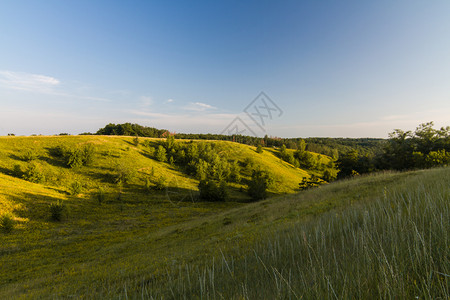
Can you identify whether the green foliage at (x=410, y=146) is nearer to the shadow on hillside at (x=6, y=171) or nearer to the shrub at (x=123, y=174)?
the shrub at (x=123, y=174)

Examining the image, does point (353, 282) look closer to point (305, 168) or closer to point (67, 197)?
point (67, 197)

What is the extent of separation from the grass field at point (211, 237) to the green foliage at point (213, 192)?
3655 mm

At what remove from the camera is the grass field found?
1.73 m

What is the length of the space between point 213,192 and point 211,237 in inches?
1650

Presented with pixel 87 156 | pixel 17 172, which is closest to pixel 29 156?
pixel 17 172

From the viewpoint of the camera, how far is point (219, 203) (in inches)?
1944

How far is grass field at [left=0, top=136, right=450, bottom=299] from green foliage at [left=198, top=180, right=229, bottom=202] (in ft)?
12.0

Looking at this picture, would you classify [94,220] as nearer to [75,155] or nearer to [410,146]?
[75,155]

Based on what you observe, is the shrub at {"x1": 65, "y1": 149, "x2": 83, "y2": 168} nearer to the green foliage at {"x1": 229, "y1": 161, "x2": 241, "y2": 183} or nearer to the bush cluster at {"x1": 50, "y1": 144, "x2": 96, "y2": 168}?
the bush cluster at {"x1": 50, "y1": 144, "x2": 96, "y2": 168}

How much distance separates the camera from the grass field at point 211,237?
173 cm

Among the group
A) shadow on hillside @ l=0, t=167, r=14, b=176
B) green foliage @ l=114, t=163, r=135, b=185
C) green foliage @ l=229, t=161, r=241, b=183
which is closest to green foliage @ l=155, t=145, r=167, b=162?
green foliage @ l=114, t=163, r=135, b=185

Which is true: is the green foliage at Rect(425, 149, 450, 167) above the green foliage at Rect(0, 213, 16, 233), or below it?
above

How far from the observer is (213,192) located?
171 ft

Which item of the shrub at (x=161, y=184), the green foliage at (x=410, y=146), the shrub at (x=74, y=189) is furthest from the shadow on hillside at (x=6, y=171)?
the green foliage at (x=410, y=146)
